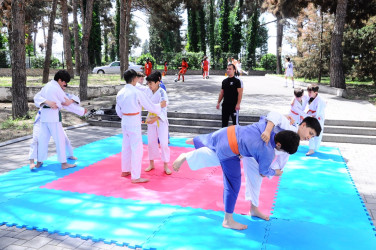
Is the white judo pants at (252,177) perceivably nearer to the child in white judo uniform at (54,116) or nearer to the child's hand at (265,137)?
the child's hand at (265,137)

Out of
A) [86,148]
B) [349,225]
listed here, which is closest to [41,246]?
[349,225]

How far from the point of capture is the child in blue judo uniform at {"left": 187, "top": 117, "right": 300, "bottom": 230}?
320cm

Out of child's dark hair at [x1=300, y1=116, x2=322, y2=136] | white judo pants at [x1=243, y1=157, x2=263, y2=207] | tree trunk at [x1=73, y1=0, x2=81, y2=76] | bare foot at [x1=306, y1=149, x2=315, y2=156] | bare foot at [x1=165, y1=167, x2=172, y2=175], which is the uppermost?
tree trunk at [x1=73, y1=0, x2=81, y2=76]

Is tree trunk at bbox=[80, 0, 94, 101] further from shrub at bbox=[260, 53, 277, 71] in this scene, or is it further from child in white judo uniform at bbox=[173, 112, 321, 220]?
shrub at bbox=[260, 53, 277, 71]

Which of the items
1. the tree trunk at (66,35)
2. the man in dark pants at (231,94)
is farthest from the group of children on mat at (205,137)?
the tree trunk at (66,35)

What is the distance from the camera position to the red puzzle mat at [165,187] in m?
4.73

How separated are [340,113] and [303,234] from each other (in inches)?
314

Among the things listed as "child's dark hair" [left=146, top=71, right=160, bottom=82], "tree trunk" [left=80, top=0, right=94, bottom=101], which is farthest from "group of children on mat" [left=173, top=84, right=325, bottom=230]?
"tree trunk" [left=80, top=0, right=94, bottom=101]

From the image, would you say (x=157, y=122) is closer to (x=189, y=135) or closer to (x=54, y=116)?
(x=54, y=116)

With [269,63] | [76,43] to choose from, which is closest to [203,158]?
[76,43]

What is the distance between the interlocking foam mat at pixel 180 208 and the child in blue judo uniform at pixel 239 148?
459 mm

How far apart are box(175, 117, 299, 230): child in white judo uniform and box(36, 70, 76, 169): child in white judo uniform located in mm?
3167

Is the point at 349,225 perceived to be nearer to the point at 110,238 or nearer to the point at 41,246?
the point at 110,238

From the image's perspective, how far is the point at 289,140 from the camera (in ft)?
10.2
